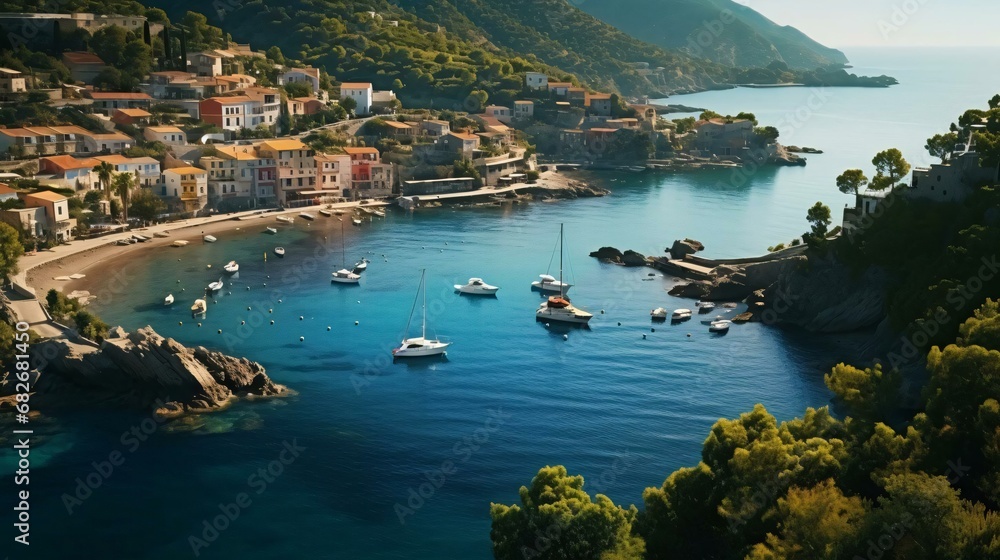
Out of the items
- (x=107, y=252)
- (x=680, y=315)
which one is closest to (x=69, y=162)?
(x=107, y=252)

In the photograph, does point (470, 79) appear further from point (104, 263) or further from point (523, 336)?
point (523, 336)

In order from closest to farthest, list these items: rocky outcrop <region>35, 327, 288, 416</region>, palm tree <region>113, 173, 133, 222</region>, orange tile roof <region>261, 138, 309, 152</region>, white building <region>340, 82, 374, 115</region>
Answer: rocky outcrop <region>35, 327, 288, 416</region>
palm tree <region>113, 173, 133, 222</region>
orange tile roof <region>261, 138, 309, 152</region>
white building <region>340, 82, 374, 115</region>

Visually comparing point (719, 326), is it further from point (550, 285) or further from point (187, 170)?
point (187, 170)

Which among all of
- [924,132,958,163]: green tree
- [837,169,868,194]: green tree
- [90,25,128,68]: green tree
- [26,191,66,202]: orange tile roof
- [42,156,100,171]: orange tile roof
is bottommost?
[26,191,66,202]: orange tile roof

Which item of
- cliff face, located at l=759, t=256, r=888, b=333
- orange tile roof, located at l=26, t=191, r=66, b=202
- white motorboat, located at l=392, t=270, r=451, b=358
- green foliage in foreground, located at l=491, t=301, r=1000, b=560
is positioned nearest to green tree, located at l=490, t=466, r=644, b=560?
green foliage in foreground, located at l=491, t=301, r=1000, b=560

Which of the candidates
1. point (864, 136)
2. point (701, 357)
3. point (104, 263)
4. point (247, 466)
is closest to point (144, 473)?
point (247, 466)

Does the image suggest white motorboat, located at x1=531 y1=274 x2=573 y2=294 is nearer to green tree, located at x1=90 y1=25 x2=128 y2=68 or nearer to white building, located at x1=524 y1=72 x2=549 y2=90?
green tree, located at x1=90 y1=25 x2=128 y2=68

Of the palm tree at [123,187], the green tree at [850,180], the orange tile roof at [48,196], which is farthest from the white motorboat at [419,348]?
the palm tree at [123,187]
